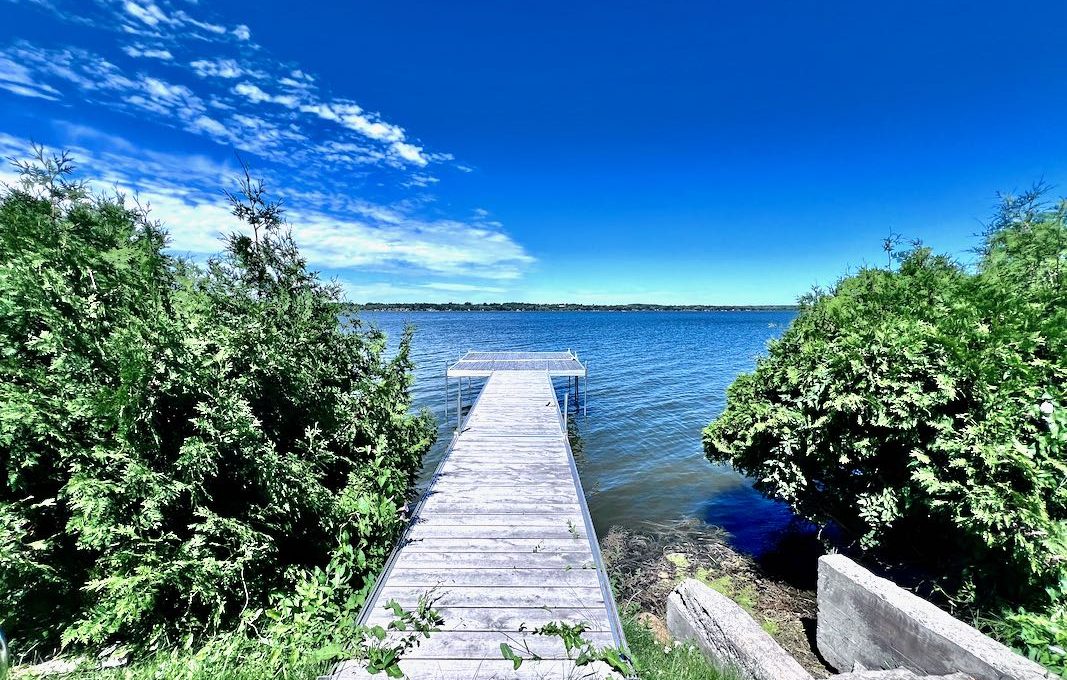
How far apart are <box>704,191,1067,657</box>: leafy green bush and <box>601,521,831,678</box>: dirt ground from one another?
59.0 inches

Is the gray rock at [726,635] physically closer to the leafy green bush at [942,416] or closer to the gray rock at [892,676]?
the gray rock at [892,676]

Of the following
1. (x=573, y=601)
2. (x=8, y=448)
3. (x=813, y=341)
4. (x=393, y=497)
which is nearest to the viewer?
(x=8, y=448)

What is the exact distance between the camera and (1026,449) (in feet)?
12.6

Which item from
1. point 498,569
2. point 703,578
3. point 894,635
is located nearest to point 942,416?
point 894,635

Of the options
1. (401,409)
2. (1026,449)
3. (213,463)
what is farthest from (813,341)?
(213,463)

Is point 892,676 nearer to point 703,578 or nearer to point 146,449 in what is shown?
point 703,578

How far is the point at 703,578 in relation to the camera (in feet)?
23.3

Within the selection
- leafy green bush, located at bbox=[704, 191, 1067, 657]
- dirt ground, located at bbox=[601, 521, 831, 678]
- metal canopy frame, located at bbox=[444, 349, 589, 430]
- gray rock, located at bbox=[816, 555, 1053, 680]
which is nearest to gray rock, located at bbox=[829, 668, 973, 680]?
gray rock, located at bbox=[816, 555, 1053, 680]

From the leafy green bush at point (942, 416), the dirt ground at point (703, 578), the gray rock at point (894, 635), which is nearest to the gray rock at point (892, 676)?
the gray rock at point (894, 635)

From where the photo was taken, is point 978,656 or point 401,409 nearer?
point 978,656

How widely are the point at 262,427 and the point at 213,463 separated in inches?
24.9

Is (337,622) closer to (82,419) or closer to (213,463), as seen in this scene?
(213,463)

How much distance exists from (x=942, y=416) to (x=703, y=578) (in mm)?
4407

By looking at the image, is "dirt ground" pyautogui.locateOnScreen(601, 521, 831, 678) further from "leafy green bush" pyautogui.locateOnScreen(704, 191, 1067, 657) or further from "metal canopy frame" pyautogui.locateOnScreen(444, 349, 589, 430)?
"metal canopy frame" pyautogui.locateOnScreen(444, 349, 589, 430)
